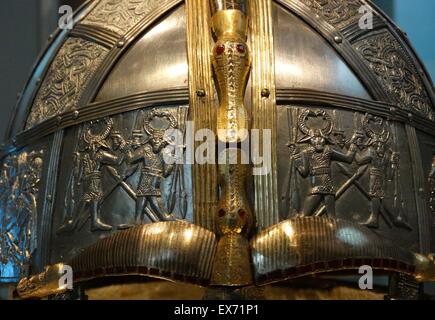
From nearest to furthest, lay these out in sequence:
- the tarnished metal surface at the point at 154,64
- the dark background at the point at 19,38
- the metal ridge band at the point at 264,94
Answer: the metal ridge band at the point at 264,94
the tarnished metal surface at the point at 154,64
the dark background at the point at 19,38

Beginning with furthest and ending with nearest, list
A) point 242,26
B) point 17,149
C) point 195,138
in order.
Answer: point 17,149
point 242,26
point 195,138

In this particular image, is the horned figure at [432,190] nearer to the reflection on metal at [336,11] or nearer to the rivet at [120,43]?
the reflection on metal at [336,11]

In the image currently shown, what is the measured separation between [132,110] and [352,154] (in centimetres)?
50

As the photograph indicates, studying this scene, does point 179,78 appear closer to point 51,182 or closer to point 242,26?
point 242,26

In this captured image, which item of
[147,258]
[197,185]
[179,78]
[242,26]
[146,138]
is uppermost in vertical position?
[242,26]

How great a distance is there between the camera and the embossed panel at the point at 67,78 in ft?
6.89

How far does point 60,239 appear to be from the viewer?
1.96 meters

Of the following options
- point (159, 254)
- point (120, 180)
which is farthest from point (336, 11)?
point (159, 254)

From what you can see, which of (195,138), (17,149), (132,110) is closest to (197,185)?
(195,138)

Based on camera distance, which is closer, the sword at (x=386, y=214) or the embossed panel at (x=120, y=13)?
the sword at (x=386, y=214)

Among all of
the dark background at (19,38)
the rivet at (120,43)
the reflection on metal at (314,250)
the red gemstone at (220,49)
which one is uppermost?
the dark background at (19,38)

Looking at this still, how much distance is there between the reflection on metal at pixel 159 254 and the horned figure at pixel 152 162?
63 mm

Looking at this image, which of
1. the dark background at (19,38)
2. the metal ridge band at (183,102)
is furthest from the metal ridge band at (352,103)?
the dark background at (19,38)

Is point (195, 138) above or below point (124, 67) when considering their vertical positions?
below
